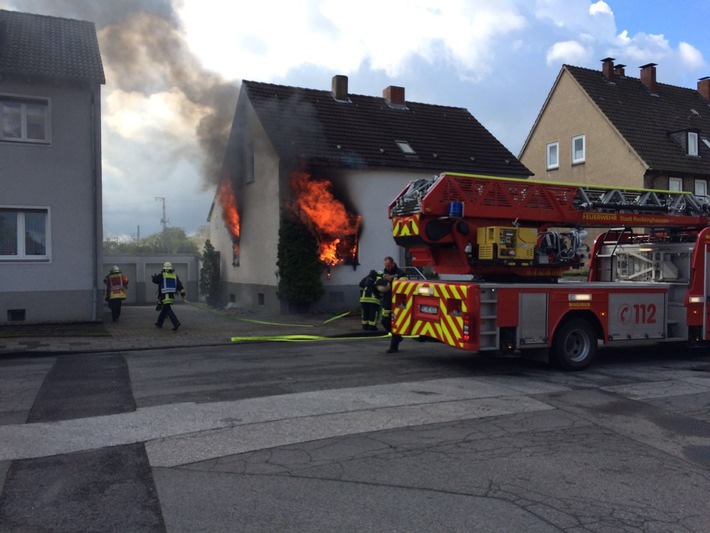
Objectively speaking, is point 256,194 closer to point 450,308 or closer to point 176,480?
point 450,308

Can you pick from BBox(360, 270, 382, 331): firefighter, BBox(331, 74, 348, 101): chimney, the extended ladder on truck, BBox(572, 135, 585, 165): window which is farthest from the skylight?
BBox(572, 135, 585, 165): window

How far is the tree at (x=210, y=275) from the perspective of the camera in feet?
82.0

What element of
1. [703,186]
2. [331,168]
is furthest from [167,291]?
[703,186]

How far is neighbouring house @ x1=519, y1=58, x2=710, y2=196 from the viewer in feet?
89.5

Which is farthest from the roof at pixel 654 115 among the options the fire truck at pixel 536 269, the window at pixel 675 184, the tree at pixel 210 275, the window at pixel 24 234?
the window at pixel 24 234

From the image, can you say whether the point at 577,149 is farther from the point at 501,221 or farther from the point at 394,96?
the point at 501,221

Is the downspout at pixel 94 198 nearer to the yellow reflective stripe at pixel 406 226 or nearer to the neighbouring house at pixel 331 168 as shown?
the neighbouring house at pixel 331 168

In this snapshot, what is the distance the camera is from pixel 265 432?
6.14m

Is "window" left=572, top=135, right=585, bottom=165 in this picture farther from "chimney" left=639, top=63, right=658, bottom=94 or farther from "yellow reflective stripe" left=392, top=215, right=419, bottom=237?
"yellow reflective stripe" left=392, top=215, right=419, bottom=237

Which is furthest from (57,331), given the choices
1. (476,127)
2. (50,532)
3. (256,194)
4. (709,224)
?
(476,127)

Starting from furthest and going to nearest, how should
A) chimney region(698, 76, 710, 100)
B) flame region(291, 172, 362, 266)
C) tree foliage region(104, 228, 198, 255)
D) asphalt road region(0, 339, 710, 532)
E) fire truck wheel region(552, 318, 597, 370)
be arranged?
tree foliage region(104, 228, 198, 255), chimney region(698, 76, 710, 100), flame region(291, 172, 362, 266), fire truck wheel region(552, 318, 597, 370), asphalt road region(0, 339, 710, 532)

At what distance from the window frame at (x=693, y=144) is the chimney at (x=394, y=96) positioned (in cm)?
1361

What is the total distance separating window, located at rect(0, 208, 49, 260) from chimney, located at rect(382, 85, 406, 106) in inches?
501

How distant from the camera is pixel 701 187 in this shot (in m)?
28.8
